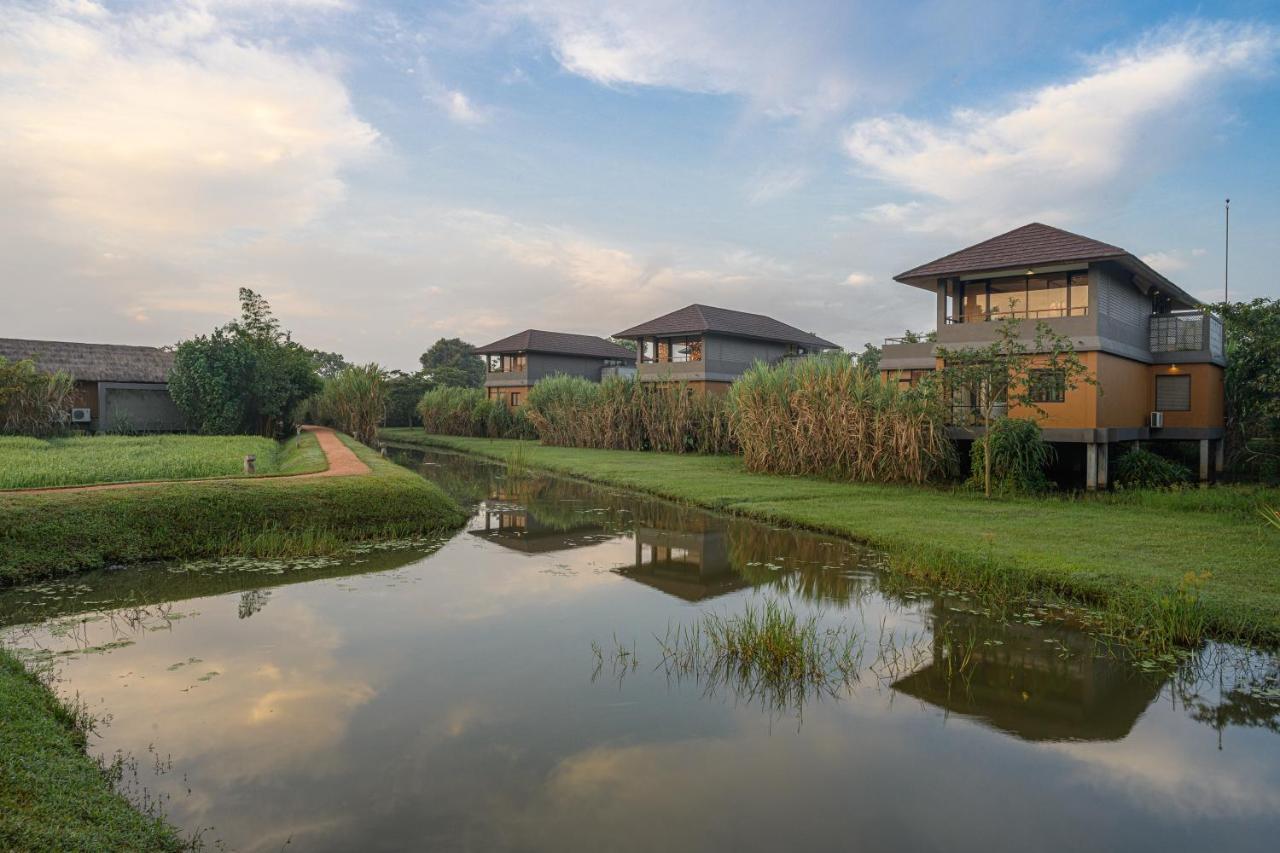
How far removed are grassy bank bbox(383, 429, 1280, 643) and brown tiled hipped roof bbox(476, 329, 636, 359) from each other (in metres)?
28.2

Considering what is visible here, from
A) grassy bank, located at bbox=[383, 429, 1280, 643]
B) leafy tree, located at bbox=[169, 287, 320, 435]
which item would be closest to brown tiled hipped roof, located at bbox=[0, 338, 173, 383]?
leafy tree, located at bbox=[169, 287, 320, 435]

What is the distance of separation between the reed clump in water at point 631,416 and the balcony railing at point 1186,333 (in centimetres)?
1251

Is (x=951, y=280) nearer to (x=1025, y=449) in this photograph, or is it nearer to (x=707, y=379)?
(x=1025, y=449)

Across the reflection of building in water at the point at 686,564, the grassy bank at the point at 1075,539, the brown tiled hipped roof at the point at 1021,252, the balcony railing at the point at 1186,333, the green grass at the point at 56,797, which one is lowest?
the reflection of building in water at the point at 686,564

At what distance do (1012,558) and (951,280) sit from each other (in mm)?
12425

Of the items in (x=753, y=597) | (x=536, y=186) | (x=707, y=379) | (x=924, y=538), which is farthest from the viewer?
(x=707, y=379)

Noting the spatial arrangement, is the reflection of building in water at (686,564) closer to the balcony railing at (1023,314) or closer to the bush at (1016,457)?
the bush at (1016,457)

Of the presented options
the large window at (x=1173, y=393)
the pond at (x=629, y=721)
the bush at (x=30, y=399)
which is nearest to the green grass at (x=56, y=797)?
the pond at (x=629, y=721)

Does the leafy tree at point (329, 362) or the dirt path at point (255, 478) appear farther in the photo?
the leafy tree at point (329, 362)

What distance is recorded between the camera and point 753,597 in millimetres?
9336

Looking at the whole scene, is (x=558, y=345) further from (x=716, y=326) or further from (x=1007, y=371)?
(x=1007, y=371)

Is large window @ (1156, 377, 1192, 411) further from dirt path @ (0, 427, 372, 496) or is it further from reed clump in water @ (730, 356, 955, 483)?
dirt path @ (0, 427, 372, 496)

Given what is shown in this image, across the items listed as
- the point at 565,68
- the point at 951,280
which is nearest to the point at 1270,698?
the point at 951,280

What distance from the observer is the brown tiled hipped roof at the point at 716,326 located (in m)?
36.2
